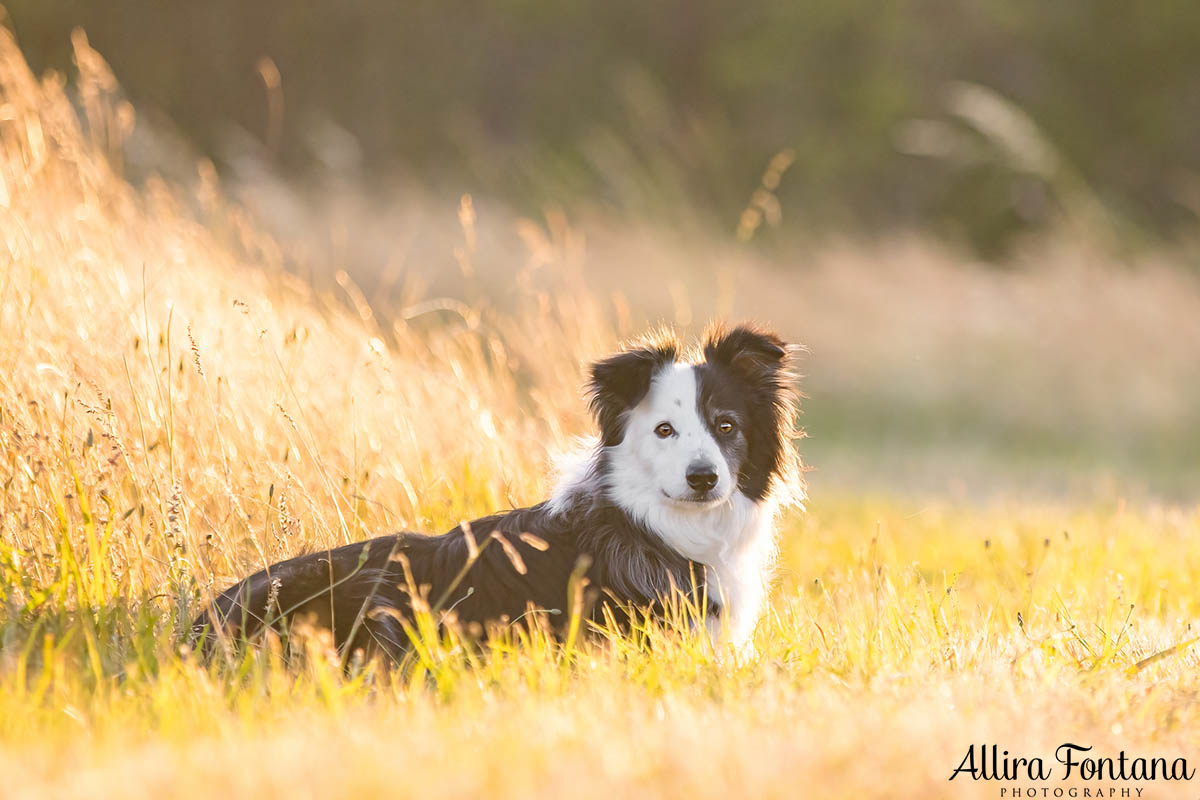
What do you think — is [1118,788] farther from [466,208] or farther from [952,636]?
[466,208]

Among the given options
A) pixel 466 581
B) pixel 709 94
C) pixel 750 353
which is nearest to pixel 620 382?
pixel 750 353

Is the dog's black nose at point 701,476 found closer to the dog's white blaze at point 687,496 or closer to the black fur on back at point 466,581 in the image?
the dog's white blaze at point 687,496

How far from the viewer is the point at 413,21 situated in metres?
19.5

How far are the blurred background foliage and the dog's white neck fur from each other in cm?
960

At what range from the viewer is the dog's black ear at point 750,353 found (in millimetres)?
4043

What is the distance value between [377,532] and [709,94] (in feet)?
49.5

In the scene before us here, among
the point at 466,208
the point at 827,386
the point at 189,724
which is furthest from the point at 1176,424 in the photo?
the point at 189,724

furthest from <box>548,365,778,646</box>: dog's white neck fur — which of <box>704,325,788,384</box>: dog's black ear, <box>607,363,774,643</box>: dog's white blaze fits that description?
<box>704,325,788,384</box>: dog's black ear

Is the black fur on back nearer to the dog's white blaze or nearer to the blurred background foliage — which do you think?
the dog's white blaze

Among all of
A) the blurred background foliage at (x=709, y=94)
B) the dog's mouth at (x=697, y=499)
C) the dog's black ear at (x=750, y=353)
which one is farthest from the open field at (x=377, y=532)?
the blurred background foliage at (x=709, y=94)

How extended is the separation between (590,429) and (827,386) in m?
5.92

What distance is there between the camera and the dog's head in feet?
12.7

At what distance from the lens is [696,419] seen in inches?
155

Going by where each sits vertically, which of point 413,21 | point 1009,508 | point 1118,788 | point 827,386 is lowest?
point 1118,788
